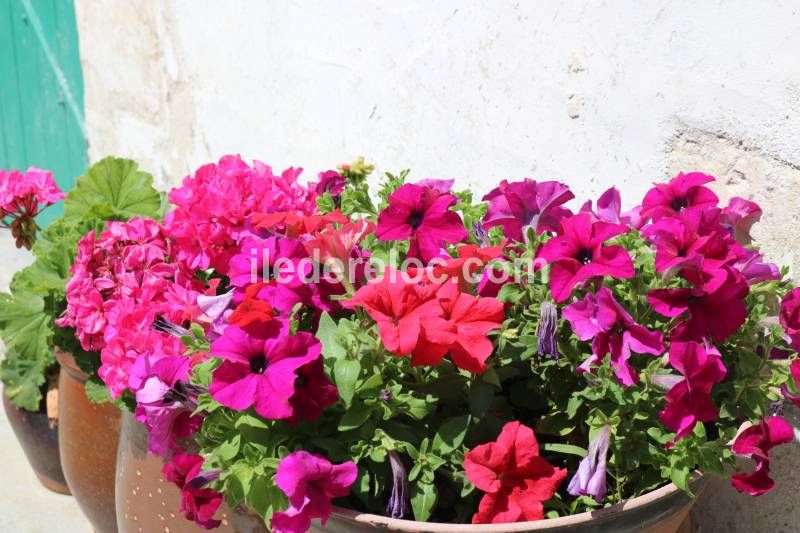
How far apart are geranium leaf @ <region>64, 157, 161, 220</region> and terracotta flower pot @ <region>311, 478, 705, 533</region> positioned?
119 centimetres

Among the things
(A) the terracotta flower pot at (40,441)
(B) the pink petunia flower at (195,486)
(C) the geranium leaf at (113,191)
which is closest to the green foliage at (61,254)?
(C) the geranium leaf at (113,191)

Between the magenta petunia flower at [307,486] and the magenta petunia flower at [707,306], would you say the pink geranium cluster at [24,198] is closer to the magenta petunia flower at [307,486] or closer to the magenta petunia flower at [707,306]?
the magenta petunia flower at [307,486]

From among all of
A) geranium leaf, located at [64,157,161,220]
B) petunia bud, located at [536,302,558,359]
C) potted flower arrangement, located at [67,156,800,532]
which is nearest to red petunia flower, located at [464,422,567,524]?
potted flower arrangement, located at [67,156,800,532]

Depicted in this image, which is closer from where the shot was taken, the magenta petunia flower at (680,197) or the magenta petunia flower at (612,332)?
the magenta petunia flower at (612,332)

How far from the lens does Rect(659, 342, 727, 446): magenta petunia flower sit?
1002 mm

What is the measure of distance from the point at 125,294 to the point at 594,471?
896mm

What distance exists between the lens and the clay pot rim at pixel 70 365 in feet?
6.07

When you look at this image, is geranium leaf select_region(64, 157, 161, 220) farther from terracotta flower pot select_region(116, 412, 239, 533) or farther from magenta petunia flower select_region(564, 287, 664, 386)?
magenta petunia flower select_region(564, 287, 664, 386)

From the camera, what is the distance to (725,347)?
1.17 meters

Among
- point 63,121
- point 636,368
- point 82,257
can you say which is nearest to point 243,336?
point 636,368

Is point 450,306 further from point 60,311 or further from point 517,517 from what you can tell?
point 60,311

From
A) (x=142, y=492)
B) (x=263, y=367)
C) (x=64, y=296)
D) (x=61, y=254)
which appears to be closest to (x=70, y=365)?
(x=64, y=296)

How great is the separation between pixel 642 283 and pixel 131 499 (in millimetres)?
915

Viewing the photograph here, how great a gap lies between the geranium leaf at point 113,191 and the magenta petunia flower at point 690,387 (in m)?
1.38
